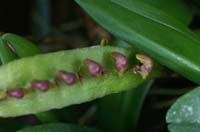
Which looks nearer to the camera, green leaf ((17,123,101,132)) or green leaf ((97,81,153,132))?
green leaf ((17,123,101,132))

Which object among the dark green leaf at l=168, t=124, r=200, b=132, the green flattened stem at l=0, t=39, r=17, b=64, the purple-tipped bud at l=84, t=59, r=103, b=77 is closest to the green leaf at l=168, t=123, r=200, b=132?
the dark green leaf at l=168, t=124, r=200, b=132

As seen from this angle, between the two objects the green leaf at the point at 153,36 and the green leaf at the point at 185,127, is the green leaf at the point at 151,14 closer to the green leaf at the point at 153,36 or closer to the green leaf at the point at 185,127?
the green leaf at the point at 153,36

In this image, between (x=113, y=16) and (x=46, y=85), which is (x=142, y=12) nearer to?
(x=113, y=16)

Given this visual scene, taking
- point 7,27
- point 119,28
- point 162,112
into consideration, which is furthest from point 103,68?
point 7,27

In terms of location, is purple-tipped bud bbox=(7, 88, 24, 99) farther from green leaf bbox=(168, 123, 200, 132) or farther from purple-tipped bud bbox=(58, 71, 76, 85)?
green leaf bbox=(168, 123, 200, 132)

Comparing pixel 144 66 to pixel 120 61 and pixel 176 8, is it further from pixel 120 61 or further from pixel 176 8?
pixel 176 8

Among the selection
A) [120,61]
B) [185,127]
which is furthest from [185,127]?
[120,61]
